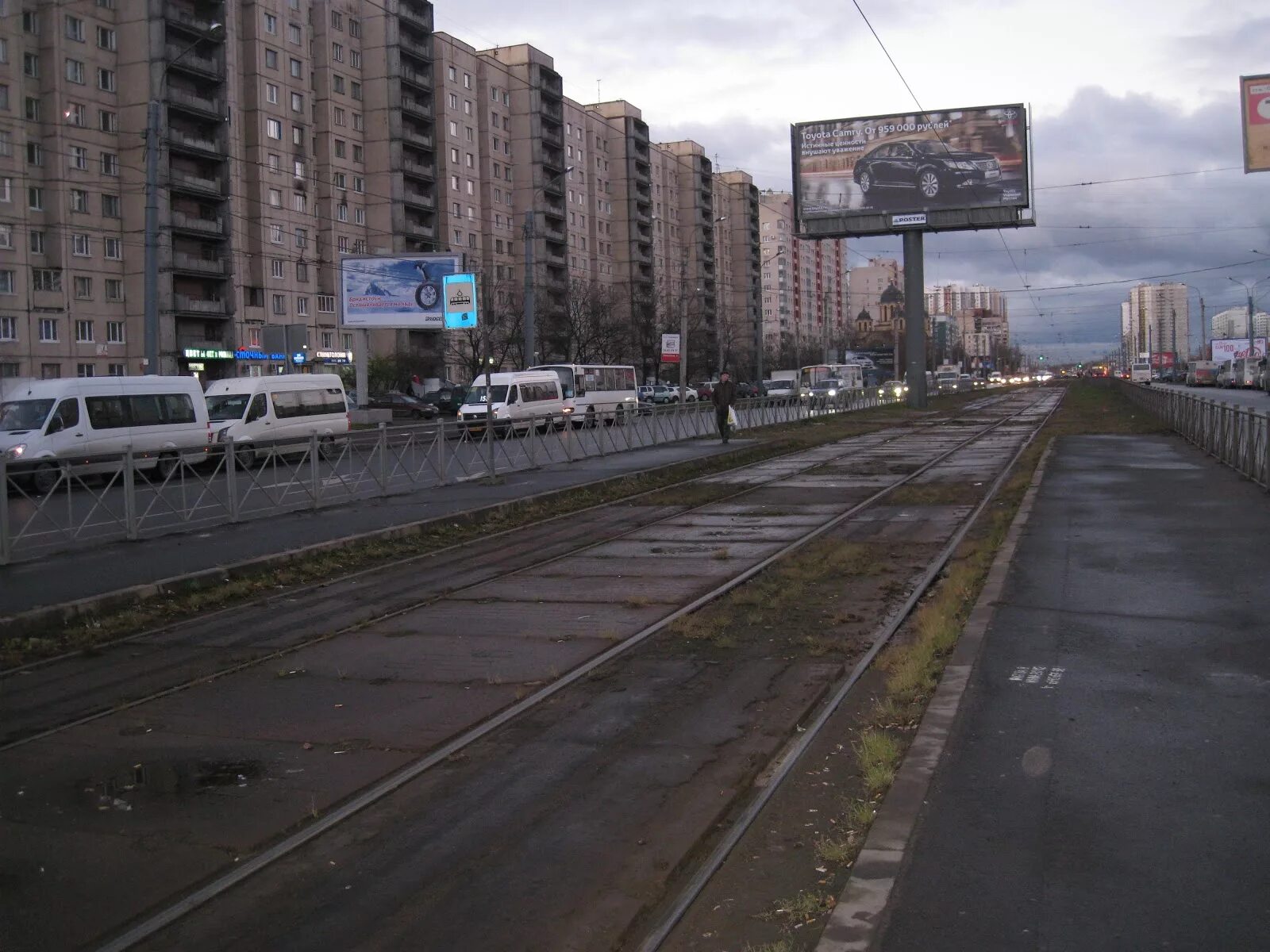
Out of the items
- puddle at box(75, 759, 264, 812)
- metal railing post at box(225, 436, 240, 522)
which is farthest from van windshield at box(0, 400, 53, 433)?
puddle at box(75, 759, 264, 812)

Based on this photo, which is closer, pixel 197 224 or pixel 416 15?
pixel 197 224

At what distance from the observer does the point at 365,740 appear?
6.25 meters

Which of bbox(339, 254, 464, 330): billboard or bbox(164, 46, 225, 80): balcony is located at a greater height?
bbox(164, 46, 225, 80): balcony

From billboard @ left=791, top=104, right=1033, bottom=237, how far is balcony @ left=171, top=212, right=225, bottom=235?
30.6 m

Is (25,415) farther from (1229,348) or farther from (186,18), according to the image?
(1229,348)

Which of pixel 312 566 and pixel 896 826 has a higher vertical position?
pixel 312 566

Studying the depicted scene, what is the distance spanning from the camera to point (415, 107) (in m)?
75.3

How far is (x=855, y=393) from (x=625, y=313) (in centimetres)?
3555

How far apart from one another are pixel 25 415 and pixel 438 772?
65.1 ft

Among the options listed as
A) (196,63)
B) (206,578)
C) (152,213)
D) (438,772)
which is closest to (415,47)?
(196,63)

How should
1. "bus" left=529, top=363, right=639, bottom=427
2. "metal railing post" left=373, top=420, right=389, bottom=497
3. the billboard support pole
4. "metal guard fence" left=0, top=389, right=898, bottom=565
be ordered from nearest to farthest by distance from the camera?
"metal guard fence" left=0, top=389, right=898, bottom=565 → "metal railing post" left=373, top=420, right=389, bottom=497 → "bus" left=529, top=363, right=639, bottom=427 → the billboard support pole

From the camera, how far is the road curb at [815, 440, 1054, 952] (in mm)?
3770

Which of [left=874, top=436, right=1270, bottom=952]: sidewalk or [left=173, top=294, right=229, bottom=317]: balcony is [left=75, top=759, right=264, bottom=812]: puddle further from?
[left=173, top=294, right=229, bottom=317]: balcony

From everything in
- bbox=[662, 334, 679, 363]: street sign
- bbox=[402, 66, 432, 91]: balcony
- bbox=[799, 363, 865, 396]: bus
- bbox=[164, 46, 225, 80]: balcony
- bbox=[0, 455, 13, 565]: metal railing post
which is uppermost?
bbox=[402, 66, 432, 91]: balcony
